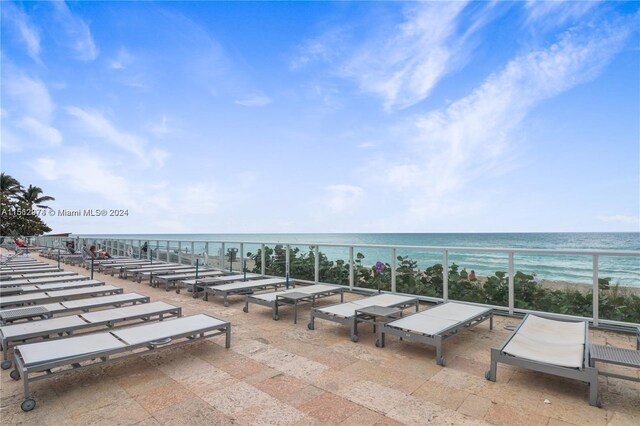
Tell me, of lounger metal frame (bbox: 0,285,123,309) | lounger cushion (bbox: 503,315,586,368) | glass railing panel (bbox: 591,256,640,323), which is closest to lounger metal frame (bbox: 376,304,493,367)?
lounger cushion (bbox: 503,315,586,368)

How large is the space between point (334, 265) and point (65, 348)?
5347 mm

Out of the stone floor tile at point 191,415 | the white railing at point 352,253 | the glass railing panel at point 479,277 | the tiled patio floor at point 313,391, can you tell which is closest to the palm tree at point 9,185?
the white railing at point 352,253

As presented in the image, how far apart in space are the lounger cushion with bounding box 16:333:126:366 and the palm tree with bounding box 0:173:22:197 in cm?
4381

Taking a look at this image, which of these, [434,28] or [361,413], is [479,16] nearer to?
[434,28]

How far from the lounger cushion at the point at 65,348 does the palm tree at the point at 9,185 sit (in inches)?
1725

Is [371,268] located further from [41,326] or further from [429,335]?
[41,326]

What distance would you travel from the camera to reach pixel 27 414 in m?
2.41

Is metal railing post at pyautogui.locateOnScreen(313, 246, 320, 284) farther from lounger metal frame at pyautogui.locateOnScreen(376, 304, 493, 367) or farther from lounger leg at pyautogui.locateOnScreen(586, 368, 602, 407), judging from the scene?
lounger leg at pyautogui.locateOnScreen(586, 368, 602, 407)

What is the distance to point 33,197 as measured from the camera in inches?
1571

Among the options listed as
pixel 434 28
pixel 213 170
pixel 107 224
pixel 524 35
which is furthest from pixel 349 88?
pixel 107 224

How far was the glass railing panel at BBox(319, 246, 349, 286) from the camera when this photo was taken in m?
7.44

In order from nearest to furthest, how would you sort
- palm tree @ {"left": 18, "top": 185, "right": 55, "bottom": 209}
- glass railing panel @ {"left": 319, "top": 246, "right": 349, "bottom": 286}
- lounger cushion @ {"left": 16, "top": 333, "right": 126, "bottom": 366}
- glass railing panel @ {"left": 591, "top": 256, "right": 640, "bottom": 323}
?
lounger cushion @ {"left": 16, "top": 333, "right": 126, "bottom": 366}
glass railing panel @ {"left": 591, "top": 256, "right": 640, "bottom": 323}
glass railing panel @ {"left": 319, "top": 246, "right": 349, "bottom": 286}
palm tree @ {"left": 18, "top": 185, "right": 55, "bottom": 209}

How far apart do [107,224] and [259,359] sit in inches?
1274

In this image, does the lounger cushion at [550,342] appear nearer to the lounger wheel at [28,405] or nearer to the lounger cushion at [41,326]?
the lounger wheel at [28,405]
